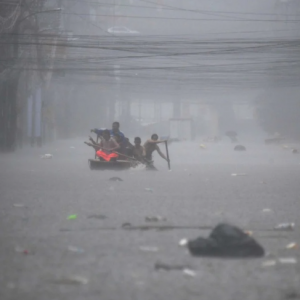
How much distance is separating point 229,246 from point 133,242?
91cm

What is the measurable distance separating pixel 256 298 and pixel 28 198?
5734 mm

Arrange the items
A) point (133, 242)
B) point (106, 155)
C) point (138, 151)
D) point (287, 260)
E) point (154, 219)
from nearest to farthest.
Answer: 1. point (287, 260)
2. point (133, 242)
3. point (154, 219)
4. point (106, 155)
5. point (138, 151)

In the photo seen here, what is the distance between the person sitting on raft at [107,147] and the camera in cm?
1627

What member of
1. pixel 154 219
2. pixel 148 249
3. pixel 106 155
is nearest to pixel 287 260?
pixel 148 249

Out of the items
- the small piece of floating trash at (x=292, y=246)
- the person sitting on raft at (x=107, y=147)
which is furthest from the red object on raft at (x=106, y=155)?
the small piece of floating trash at (x=292, y=246)

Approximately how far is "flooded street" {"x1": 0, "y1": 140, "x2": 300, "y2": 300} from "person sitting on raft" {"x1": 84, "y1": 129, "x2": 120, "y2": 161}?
5369 mm

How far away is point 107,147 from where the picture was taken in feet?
54.4

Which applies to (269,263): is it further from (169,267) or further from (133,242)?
(133,242)

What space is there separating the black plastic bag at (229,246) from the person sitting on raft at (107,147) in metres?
11.3

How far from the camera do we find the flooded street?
3963mm

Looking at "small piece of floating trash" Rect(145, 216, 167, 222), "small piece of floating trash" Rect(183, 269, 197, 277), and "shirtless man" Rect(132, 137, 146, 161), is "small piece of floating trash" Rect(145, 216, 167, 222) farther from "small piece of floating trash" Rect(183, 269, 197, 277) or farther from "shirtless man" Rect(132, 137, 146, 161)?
"shirtless man" Rect(132, 137, 146, 161)

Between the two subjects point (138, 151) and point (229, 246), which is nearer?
point (229, 246)

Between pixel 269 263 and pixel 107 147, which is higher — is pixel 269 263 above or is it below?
below

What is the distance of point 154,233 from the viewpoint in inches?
235
